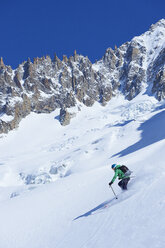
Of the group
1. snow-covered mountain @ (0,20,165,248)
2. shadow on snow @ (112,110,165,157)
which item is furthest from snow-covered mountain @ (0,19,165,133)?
shadow on snow @ (112,110,165,157)

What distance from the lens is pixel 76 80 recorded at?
135250mm

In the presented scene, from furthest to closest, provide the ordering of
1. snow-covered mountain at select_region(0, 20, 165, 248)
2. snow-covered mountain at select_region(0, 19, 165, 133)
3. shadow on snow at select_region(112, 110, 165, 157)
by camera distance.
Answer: snow-covered mountain at select_region(0, 19, 165, 133)
shadow on snow at select_region(112, 110, 165, 157)
snow-covered mountain at select_region(0, 20, 165, 248)

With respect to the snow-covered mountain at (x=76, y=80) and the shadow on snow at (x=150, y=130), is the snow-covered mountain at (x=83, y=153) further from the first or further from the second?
the snow-covered mountain at (x=76, y=80)

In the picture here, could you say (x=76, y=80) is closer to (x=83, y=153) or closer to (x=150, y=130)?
(x=83, y=153)

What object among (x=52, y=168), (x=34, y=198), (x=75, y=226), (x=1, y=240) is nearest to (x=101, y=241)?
(x=75, y=226)

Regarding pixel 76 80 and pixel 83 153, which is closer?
pixel 83 153

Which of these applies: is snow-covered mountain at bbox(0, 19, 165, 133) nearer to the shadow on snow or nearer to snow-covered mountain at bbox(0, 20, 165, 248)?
snow-covered mountain at bbox(0, 20, 165, 248)

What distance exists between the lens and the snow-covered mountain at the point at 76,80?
114188mm

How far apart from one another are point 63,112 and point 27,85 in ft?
95.3

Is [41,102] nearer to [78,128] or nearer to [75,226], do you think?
[78,128]

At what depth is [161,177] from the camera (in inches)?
378

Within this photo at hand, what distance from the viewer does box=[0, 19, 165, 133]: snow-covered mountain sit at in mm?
114188

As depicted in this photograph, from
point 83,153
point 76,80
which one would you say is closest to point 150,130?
point 83,153

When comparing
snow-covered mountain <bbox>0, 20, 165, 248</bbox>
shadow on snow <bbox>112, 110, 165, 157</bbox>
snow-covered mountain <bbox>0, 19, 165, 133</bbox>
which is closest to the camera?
snow-covered mountain <bbox>0, 20, 165, 248</bbox>
